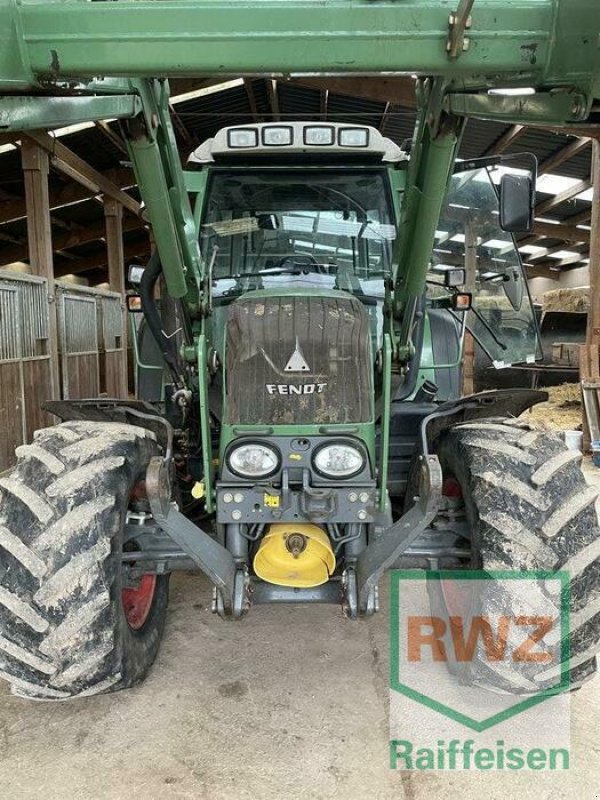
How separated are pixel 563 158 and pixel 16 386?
915 cm

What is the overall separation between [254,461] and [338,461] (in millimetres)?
317

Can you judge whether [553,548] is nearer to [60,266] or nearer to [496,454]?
[496,454]

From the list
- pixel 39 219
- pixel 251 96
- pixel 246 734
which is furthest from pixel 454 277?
pixel 251 96

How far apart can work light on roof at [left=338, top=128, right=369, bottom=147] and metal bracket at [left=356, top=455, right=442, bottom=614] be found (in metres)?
1.66

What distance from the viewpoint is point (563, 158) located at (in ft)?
35.5

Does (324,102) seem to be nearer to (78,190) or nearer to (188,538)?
(78,190)

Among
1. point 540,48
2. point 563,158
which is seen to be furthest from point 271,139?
point 563,158

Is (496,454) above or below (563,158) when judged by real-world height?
below

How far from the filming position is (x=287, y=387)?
2.56 meters

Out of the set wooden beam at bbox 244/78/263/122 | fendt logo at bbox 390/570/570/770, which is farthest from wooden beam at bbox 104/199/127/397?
fendt logo at bbox 390/570/570/770

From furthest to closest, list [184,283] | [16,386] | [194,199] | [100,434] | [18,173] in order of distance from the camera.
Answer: [18,173]
[16,386]
[194,199]
[184,283]
[100,434]

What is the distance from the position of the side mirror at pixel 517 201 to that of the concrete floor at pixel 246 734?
2.12 metres

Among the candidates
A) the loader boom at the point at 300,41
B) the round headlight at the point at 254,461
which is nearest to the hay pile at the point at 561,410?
the round headlight at the point at 254,461

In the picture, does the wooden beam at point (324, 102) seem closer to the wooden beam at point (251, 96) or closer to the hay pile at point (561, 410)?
the wooden beam at point (251, 96)
